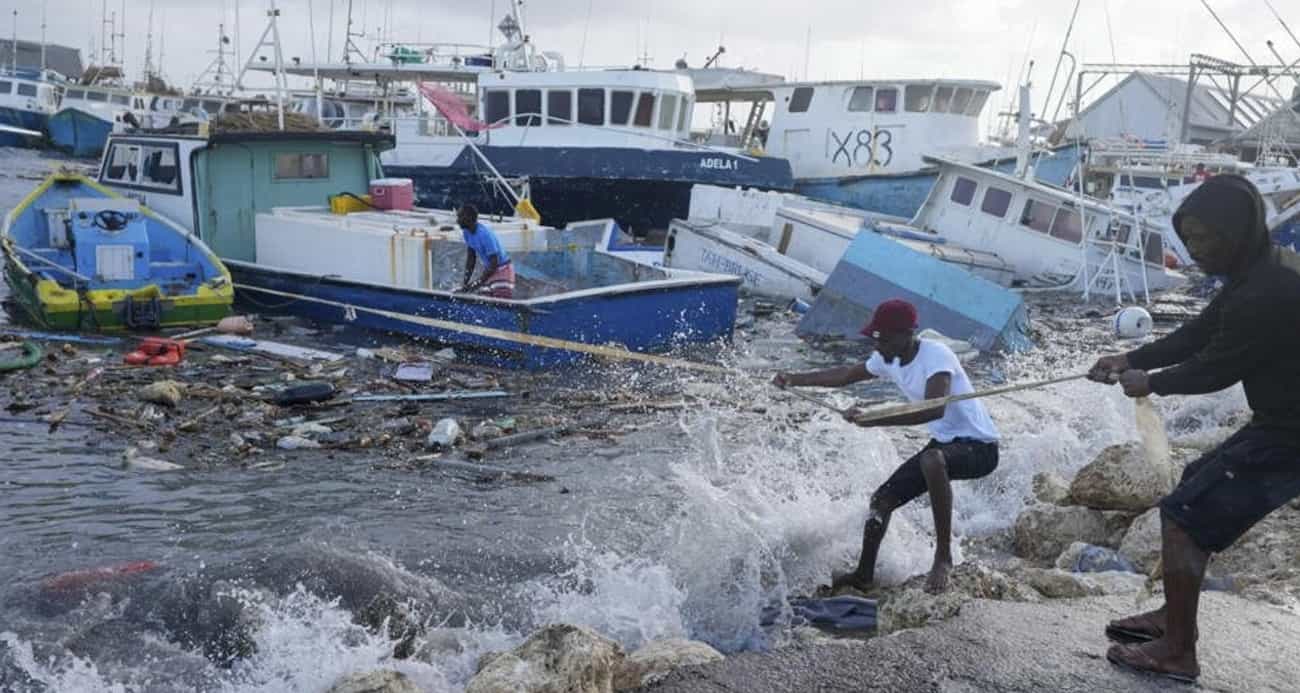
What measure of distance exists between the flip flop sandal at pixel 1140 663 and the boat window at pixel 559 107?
19.1 meters

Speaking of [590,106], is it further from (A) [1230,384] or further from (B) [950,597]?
(A) [1230,384]

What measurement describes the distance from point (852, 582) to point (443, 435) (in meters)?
4.11

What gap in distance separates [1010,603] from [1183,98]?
140 ft

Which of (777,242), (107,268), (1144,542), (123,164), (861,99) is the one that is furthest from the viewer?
(861,99)

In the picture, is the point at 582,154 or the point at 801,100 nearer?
the point at 582,154

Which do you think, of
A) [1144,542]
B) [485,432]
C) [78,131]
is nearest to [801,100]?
[485,432]

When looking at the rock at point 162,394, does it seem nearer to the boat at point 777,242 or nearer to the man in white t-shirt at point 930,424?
the man in white t-shirt at point 930,424

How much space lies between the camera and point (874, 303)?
46.9ft

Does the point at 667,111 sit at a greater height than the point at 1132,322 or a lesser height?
greater

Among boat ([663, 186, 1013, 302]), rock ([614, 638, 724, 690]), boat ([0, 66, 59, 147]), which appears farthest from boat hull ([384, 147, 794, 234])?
boat ([0, 66, 59, 147])

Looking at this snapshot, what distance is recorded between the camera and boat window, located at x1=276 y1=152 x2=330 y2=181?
49.0ft

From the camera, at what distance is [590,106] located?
73.3ft

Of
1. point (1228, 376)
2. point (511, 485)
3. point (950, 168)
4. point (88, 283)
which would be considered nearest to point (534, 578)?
point (511, 485)

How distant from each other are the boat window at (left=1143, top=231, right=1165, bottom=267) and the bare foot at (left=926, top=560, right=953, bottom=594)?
1613cm
